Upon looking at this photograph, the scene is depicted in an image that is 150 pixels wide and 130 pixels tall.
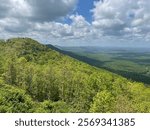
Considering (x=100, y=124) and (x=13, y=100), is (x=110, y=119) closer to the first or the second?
(x=100, y=124)

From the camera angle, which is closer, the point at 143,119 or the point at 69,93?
the point at 143,119

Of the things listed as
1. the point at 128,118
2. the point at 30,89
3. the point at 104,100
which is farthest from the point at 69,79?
the point at 128,118

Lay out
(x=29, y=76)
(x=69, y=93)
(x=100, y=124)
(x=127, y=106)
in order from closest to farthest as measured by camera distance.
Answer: (x=100, y=124) < (x=127, y=106) < (x=69, y=93) < (x=29, y=76)

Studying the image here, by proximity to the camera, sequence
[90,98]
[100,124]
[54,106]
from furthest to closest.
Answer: [90,98], [54,106], [100,124]

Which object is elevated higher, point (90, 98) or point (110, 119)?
point (110, 119)

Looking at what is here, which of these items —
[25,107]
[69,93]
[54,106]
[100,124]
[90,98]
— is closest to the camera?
[100,124]

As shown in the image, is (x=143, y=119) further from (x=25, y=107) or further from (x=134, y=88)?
(x=134, y=88)

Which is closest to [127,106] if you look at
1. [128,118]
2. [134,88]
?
[128,118]

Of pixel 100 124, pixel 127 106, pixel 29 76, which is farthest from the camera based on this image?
pixel 29 76

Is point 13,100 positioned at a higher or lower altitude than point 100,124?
lower
